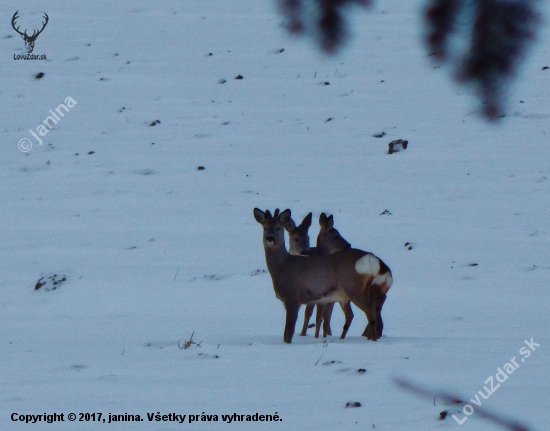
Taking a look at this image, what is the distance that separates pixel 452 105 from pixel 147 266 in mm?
8674

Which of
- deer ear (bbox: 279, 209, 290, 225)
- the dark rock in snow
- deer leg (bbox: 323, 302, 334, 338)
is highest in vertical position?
the dark rock in snow

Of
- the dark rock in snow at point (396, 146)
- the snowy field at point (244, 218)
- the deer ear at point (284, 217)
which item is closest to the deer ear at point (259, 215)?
the deer ear at point (284, 217)

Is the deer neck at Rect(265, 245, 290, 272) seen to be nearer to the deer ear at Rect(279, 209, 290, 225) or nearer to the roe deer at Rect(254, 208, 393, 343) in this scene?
the roe deer at Rect(254, 208, 393, 343)

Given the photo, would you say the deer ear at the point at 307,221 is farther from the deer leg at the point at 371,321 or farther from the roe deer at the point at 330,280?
the deer leg at the point at 371,321

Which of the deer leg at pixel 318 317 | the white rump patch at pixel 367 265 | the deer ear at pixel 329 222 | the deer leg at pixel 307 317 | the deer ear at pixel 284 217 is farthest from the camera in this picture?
the deer ear at pixel 329 222

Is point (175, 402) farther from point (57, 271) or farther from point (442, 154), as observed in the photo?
point (442, 154)

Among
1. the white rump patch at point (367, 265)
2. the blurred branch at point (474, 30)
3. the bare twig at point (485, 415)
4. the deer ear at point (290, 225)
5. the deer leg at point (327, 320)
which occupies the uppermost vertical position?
the blurred branch at point (474, 30)

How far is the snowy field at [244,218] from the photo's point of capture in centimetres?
532

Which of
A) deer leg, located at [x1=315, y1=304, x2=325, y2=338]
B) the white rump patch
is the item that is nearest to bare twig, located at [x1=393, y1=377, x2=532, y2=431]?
the white rump patch

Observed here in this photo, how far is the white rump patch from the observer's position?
23.9ft

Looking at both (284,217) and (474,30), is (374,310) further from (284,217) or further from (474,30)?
(474,30)

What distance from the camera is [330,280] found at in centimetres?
756

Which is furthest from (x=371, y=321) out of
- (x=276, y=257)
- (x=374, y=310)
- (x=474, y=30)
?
(x=474, y=30)

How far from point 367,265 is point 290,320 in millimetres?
782
